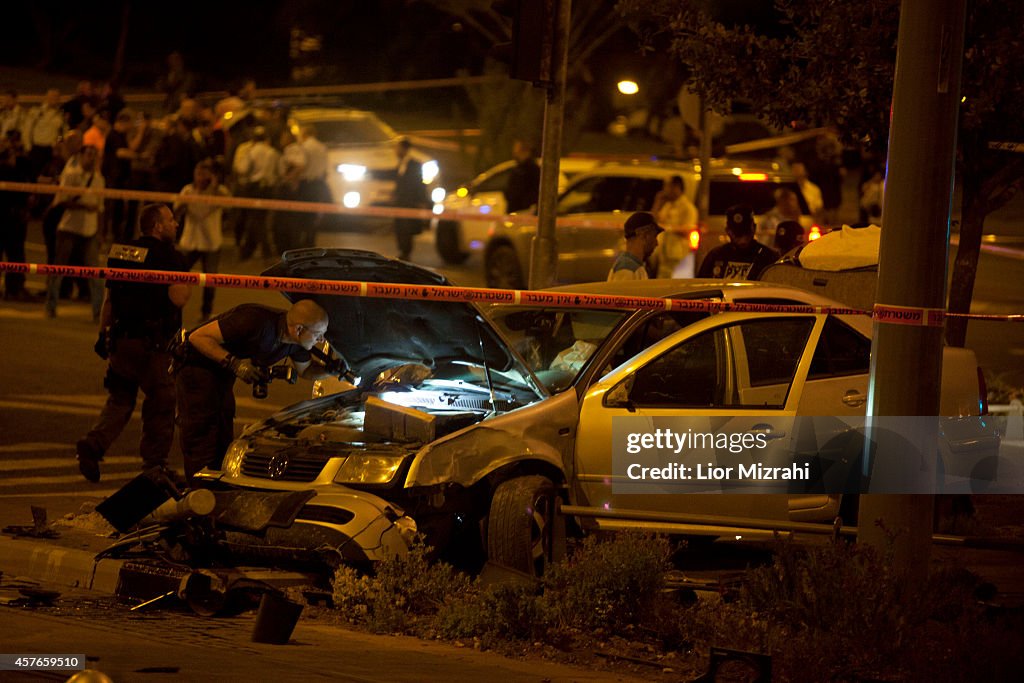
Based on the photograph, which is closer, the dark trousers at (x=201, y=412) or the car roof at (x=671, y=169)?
the dark trousers at (x=201, y=412)

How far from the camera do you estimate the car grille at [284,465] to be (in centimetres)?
784

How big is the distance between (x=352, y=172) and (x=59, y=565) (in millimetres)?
16062

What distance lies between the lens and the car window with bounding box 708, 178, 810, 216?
20484mm

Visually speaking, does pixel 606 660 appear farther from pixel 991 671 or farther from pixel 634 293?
pixel 634 293

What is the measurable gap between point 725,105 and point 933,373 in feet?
17.1

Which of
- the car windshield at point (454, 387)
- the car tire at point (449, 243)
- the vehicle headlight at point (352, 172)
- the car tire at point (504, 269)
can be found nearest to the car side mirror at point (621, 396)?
the car windshield at point (454, 387)

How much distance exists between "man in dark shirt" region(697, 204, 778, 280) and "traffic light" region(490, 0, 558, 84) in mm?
1792

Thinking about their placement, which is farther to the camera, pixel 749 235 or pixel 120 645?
pixel 749 235

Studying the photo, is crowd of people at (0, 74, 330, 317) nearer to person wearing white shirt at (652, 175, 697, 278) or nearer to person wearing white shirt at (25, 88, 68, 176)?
person wearing white shirt at (25, 88, 68, 176)

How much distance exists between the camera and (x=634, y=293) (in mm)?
8906

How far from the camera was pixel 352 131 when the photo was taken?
25.6m

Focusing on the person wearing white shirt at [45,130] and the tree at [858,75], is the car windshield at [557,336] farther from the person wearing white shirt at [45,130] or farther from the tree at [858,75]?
the person wearing white shirt at [45,130]

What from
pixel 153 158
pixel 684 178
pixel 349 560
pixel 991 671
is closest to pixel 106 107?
pixel 153 158

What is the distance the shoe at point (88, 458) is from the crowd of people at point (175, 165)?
7792mm
